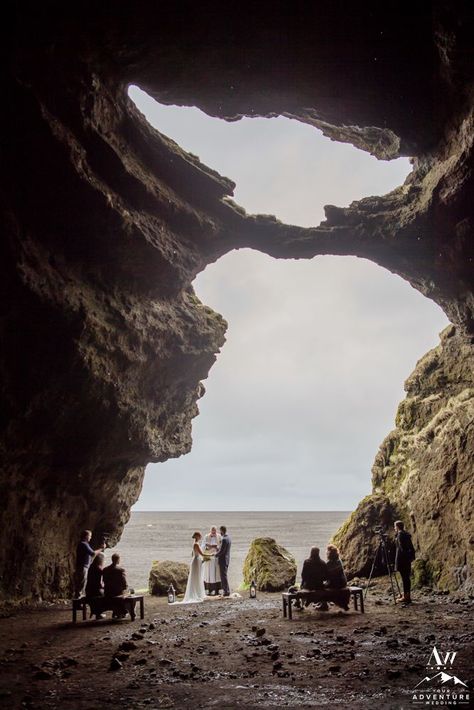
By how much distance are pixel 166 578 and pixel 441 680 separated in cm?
1447

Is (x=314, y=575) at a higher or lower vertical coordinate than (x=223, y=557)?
higher

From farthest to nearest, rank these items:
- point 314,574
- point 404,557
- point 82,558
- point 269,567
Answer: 1. point 269,567
2. point 82,558
3. point 404,557
4. point 314,574

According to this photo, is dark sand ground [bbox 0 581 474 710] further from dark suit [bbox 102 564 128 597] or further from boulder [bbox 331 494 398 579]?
boulder [bbox 331 494 398 579]

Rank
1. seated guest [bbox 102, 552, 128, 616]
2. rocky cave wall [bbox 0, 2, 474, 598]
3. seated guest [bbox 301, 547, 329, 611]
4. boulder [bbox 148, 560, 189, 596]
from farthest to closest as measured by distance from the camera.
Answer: boulder [bbox 148, 560, 189, 596]
seated guest [bbox 301, 547, 329, 611]
seated guest [bbox 102, 552, 128, 616]
rocky cave wall [bbox 0, 2, 474, 598]

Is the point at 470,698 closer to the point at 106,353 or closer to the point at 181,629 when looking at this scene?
the point at 181,629

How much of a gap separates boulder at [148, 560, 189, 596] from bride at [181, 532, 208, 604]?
2.51 m

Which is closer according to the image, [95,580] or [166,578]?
[95,580]

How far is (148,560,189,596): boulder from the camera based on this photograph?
1930 centimetres

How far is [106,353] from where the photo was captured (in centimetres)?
1611

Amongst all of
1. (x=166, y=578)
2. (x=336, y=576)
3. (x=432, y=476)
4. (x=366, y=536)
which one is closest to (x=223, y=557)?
(x=166, y=578)

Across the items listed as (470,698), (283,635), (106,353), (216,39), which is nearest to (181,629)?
(283,635)

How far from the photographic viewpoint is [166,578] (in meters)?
19.5

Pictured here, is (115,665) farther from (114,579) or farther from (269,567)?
(269,567)

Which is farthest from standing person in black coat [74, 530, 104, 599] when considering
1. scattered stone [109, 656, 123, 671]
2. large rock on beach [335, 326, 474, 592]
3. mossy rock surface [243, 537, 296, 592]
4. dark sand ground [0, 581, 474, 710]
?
large rock on beach [335, 326, 474, 592]
